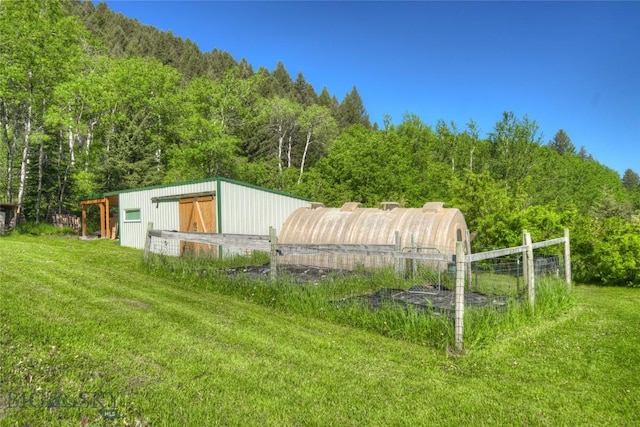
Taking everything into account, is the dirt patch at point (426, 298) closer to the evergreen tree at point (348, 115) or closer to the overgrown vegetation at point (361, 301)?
the overgrown vegetation at point (361, 301)

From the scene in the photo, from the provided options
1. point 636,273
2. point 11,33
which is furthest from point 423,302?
point 11,33

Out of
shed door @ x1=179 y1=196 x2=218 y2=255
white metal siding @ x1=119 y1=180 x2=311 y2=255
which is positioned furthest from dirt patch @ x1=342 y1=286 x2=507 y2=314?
shed door @ x1=179 y1=196 x2=218 y2=255

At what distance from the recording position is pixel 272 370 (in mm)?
4320

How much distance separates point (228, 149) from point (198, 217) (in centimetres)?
1974

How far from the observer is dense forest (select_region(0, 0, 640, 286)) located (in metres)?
→ 16.5

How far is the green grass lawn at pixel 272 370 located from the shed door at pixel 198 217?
792 cm

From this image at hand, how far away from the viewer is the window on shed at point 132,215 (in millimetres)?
18422

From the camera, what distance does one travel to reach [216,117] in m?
37.9

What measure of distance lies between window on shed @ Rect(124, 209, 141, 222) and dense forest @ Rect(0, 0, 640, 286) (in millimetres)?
7509

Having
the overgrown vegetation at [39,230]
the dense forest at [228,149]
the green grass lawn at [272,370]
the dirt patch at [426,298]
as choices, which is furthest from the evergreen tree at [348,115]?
→ the green grass lawn at [272,370]

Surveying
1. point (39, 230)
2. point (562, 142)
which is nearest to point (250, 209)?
point (39, 230)

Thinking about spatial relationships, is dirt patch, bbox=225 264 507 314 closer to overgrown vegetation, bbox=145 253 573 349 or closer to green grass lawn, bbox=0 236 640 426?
overgrown vegetation, bbox=145 253 573 349

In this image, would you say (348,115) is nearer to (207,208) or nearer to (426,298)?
(207,208)

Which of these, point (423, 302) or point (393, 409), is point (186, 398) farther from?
point (423, 302)
